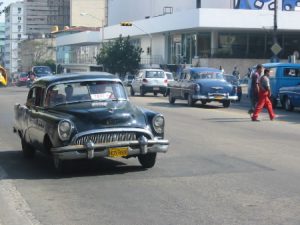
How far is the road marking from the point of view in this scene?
773 cm

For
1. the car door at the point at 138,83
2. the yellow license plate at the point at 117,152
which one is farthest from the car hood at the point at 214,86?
the yellow license plate at the point at 117,152

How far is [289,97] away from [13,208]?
20.3m

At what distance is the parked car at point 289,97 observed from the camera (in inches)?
1048

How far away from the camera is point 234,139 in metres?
15.6

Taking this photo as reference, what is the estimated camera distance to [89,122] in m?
10.4

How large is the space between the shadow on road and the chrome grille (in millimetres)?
684

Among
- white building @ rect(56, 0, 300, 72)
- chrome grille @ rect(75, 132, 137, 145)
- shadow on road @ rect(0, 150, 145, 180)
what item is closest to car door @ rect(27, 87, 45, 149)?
shadow on road @ rect(0, 150, 145, 180)

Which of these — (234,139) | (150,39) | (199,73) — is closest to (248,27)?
(150,39)

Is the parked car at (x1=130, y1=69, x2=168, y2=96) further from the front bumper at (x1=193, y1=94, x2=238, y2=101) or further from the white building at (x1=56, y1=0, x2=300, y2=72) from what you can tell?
the white building at (x1=56, y1=0, x2=300, y2=72)

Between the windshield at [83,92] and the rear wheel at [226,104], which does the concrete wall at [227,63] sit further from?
the windshield at [83,92]

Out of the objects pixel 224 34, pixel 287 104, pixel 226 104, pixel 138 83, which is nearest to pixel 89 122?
pixel 287 104

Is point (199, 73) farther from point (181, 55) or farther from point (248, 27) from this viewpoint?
point (181, 55)

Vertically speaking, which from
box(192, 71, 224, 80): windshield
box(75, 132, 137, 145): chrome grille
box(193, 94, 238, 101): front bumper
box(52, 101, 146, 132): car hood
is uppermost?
box(192, 71, 224, 80): windshield

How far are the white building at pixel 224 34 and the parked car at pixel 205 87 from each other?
33.6 meters
